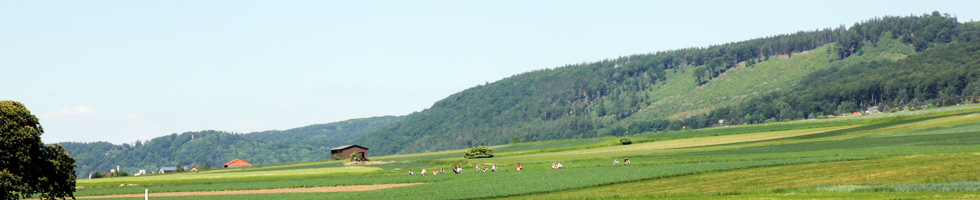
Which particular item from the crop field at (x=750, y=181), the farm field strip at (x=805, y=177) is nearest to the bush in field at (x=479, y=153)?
the crop field at (x=750, y=181)

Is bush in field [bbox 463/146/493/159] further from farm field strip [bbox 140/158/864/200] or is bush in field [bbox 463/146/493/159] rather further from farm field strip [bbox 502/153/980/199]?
farm field strip [bbox 502/153/980/199]

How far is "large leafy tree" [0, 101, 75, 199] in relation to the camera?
127 feet

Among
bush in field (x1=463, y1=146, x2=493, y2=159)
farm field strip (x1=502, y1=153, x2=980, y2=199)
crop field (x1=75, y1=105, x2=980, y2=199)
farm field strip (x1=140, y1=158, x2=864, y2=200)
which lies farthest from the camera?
bush in field (x1=463, y1=146, x2=493, y2=159)

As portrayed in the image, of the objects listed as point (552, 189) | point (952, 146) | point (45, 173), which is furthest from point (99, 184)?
point (952, 146)

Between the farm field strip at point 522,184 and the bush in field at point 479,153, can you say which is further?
the bush in field at point 479,153

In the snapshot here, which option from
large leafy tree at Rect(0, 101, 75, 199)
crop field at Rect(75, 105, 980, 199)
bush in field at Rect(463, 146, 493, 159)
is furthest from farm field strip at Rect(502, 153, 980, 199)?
bush in field at Rect(463, 146, 493, 159)

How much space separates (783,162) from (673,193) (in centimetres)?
2615

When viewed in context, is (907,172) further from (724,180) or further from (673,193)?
(673,193)

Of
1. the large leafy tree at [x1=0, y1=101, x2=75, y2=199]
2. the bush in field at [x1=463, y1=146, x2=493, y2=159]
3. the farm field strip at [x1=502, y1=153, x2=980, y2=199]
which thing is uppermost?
the large leafy tree at [x1=0, y1=101, x2=75, y2=199]

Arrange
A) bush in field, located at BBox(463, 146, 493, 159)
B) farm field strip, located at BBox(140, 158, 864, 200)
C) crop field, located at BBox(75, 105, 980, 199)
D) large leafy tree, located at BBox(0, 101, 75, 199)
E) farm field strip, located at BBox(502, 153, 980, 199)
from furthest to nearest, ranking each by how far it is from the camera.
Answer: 1. bush in field, located at BBox(463, 146, 493, 159)
2. farm field strip, located at BBox(140, 158, 864, 200)
3. farm field strip, located at BBox(502, 153, 980, 199)
4. crop field, located at BBox(75, 105, 980, 199)
5. large leafy tree, located at BBox(0, 101, 75, 199)

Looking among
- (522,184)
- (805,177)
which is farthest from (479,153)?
(805,177)

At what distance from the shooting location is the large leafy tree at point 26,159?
38781mm

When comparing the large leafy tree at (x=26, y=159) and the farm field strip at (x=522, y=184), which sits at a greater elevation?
the large leafy tree at (x=26, y=159)

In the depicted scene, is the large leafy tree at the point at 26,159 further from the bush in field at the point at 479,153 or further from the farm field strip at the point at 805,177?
the bush in field at the point at 479,153
